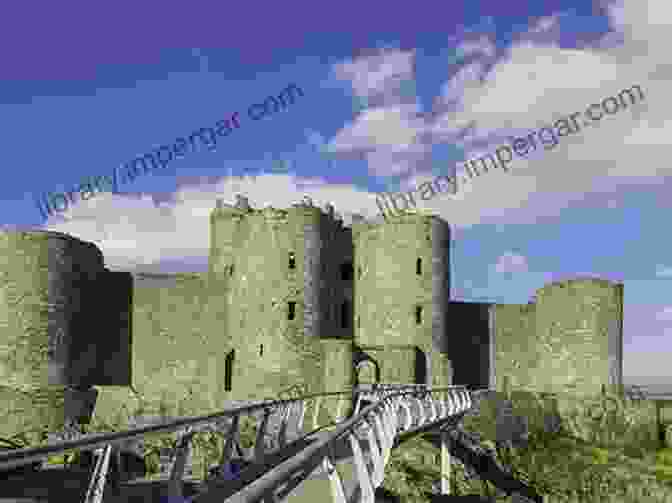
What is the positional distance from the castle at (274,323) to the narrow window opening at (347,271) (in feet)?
0.12

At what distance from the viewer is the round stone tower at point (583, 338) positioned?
29.0 meters

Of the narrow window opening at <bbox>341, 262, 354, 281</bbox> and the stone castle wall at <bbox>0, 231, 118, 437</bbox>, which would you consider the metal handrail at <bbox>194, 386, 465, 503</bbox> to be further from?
the stone castle wall at <bbox>0, 231, 118, 437</bbox>

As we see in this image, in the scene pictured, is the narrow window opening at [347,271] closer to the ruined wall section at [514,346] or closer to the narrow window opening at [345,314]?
the narrow window opening at [345,314]

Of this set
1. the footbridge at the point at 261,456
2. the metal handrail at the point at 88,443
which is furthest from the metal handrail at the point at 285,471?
the metal handrail at the point at 88,443

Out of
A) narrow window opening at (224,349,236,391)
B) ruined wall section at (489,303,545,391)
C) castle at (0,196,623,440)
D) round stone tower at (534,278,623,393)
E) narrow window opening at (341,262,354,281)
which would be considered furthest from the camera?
ruined wall section at (489,303,545,391)

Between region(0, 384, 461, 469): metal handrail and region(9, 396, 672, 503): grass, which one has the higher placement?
region(0, 384, 461, 469): metal handrail

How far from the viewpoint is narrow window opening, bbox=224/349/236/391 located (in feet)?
93.7

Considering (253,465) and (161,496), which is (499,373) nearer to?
(253,465)

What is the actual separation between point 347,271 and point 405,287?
2.17m

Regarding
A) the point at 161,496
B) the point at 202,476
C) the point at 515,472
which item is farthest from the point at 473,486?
the point at 161,496

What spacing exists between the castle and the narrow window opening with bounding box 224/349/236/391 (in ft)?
0.14

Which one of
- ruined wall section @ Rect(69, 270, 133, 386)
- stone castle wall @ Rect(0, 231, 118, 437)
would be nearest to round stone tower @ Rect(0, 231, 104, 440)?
stone castle wall @ Rect(0, 231, 118, 437)

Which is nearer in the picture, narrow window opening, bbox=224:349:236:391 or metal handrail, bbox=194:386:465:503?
metal handrail, bbox=194:386:465:503

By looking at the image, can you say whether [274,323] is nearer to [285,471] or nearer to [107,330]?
[107,330]
